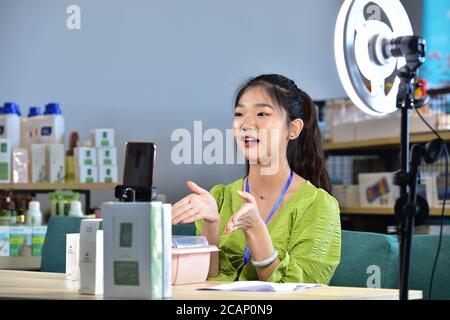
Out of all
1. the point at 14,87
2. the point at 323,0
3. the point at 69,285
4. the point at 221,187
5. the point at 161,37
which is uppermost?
the point at 323,0

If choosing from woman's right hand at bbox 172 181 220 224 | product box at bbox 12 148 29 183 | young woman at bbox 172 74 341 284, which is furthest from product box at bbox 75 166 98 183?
woman's right hand at bbox 172 181 220 224

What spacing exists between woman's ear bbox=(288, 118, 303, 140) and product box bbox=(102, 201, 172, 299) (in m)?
0.84

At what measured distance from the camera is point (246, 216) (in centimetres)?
163

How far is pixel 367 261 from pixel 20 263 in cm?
189

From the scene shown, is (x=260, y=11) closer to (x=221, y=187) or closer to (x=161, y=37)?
(x=161, y=37)

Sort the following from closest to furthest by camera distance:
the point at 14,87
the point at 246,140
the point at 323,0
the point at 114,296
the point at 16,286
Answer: the point at 114,296
the point at 16,286
the point at 246,140
the point at 14,87
the point at 323,0

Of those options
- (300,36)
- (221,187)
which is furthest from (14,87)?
(221,187)

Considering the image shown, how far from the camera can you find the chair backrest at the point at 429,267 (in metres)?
1.86

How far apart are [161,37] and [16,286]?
11.2 feet

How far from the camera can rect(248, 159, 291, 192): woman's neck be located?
2020 millimetres

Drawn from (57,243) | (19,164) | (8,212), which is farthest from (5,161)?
(57,243)

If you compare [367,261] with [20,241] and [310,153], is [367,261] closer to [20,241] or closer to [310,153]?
[310,153]
